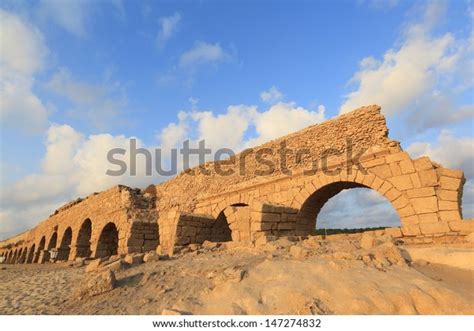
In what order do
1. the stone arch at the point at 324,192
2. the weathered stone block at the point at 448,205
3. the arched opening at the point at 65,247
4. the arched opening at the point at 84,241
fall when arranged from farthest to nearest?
the arched opening at the point at 65,247
the arched opening at the point at 84,241
the stone arch at the point at 324,192
the weathered stone block at the point at 448,205

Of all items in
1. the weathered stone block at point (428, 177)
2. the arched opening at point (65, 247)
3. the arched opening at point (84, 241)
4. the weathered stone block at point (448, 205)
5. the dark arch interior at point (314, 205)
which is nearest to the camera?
the weathered stone block at point (448, 205)

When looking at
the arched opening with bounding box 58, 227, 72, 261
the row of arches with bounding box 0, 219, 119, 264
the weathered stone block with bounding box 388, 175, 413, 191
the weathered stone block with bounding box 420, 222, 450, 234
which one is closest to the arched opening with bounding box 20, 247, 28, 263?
the row of arches with bounding box 0, 219, 119, 264

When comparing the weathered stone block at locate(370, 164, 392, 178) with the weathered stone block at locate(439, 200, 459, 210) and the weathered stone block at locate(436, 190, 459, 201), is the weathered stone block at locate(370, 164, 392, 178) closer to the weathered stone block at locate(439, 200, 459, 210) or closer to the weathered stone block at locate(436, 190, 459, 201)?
the weathered stone block at locate(436, 190, 459, 201)

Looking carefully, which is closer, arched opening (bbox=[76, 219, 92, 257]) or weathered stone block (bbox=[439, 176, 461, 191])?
weathered stone block (bbox=[439, 176, 461, 191])

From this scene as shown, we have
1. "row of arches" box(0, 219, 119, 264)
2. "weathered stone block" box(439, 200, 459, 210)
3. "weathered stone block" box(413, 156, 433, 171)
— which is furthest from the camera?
"row of arches" box(0, 219, 119, 264)

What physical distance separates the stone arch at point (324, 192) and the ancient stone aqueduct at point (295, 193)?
0.08 ft

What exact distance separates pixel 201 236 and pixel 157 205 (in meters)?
5.41

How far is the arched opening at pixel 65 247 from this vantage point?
20.1m

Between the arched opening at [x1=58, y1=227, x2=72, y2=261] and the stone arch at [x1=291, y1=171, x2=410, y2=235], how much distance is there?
17.8 m

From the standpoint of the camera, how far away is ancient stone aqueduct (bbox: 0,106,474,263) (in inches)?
254

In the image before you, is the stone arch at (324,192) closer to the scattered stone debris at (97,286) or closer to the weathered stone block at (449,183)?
the weathered stone block at (449,183)

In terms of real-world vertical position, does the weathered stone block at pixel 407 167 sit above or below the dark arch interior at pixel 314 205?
above

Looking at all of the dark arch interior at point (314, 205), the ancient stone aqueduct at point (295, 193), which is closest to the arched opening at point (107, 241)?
the ancient stone aqueduct at point (295, 193)

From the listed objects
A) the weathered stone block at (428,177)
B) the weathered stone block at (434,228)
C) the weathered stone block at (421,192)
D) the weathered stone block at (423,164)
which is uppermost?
the weathered stone block at (423,164)
